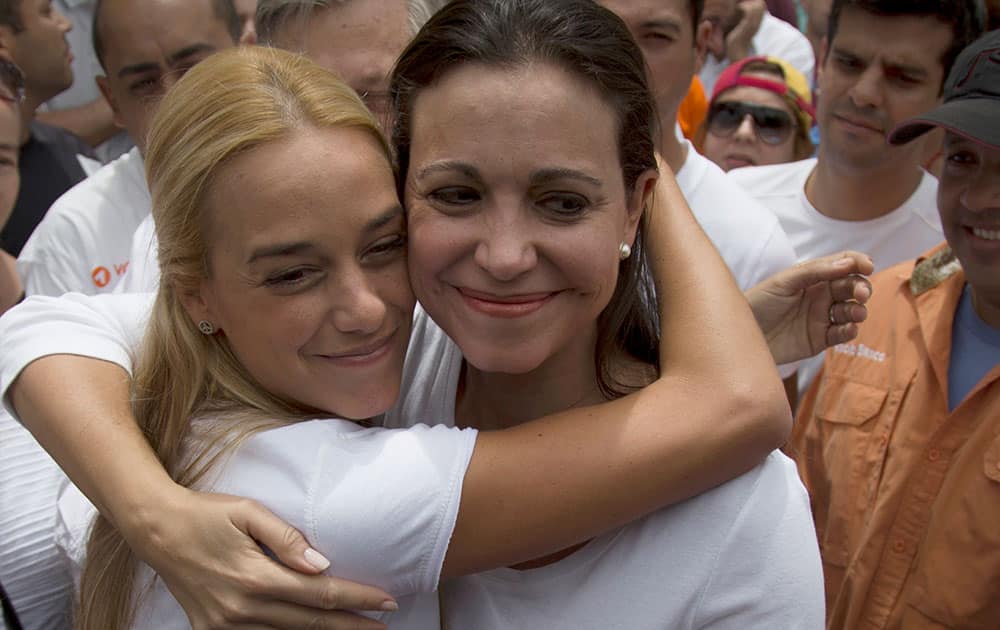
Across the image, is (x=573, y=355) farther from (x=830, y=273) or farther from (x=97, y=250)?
→ (x=97, y=250)

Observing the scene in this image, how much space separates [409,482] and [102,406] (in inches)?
23.6

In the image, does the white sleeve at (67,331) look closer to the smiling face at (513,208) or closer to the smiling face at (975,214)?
the smiling face at (513,208)

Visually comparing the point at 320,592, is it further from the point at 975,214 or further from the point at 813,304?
the point at 975,214

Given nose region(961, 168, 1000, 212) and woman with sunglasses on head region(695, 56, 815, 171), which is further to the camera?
woman with sunglasses on head region(695, 56, 815, 171)

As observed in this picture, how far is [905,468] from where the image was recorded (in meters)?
2.57

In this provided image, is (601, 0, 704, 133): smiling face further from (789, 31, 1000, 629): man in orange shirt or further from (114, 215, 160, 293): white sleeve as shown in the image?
(114, 215, 160, 293): white sleeve

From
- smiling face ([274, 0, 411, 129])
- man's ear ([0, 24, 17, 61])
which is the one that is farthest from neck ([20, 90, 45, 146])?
smiling face ([274, 0, 411, 129])

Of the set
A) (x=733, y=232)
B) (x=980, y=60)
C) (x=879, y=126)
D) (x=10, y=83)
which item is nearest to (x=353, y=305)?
(x=733, y=232)

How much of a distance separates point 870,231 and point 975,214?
73 cm

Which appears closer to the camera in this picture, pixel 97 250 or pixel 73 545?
pixel 73 545

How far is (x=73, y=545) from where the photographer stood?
194 centimetres

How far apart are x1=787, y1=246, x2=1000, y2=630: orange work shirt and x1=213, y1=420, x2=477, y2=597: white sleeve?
144cm

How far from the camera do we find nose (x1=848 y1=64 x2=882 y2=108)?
133 inches

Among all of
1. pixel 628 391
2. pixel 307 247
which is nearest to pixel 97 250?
pixel 307 247
